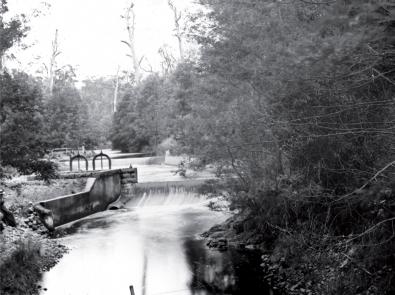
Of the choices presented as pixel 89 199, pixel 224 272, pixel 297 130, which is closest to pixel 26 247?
pixel 224 272

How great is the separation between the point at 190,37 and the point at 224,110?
245cm

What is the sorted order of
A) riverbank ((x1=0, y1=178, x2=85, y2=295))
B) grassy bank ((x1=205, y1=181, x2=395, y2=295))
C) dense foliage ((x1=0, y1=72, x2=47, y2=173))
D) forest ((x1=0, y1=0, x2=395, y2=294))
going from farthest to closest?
riverbank ((x1=0, y1=178, x2=85, y2=295)) < dense foliage ((x1=0, y1=72, x2=47, y2=173)) < grassy bank ((x1=205, y1=181, x2=395, y2=295)) < forest ((x1=0, y1=0, x2=395, y2=294))

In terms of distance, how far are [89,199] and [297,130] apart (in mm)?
12124

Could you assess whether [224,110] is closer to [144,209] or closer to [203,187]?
[203,187]

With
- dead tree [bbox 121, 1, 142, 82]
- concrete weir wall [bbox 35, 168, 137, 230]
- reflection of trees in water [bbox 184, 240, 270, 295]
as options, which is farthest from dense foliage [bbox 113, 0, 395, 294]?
dead tree [bbox 121, 1, 142, 82]

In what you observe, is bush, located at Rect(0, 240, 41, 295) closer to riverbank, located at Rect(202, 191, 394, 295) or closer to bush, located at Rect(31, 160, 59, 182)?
bush, located at Rect(31, 160, 59, 182)

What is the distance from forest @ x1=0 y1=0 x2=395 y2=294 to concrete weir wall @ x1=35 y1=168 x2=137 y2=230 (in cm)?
437

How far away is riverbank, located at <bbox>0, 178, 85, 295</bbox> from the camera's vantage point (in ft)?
28.4

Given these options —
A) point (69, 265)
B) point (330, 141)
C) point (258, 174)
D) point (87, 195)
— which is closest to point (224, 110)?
point (258, 174)

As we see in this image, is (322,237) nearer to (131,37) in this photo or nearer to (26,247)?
(26,247)

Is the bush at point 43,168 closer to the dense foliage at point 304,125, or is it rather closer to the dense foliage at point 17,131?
the dense foliage at point 17,131

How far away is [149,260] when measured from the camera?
36.1 ft

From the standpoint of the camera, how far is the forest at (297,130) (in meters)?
5.23

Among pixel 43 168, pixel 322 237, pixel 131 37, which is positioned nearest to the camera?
pixel 322 237
